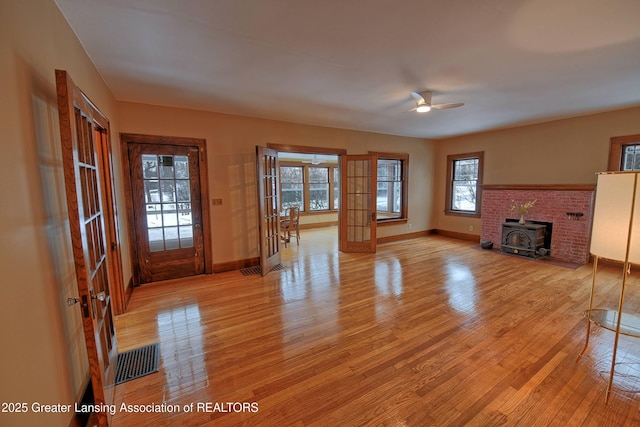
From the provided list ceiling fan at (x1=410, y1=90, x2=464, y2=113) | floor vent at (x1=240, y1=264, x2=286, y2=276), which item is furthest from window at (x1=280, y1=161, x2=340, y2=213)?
ceiling fan at (x1=410, y1=90, x2=464, y2=113)

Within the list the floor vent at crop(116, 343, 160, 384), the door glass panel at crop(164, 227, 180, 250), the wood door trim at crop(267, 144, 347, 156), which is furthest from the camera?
the wood door trim at crop(267, 144, 347, 156)

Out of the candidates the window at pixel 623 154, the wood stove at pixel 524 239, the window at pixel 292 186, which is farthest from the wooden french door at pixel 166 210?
the window at pixel 623 154

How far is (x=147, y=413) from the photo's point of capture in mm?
1792

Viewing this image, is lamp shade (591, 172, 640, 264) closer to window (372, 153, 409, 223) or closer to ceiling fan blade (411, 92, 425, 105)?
ceiling fan blade (411, 92, 425, 105)

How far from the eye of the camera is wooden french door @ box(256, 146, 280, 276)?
4254 millimetres

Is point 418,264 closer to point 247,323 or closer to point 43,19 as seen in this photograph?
point 247,323

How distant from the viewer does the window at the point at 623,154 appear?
14.6 ft

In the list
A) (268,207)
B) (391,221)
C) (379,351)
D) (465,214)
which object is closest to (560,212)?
(465,214)

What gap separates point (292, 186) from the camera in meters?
8.94

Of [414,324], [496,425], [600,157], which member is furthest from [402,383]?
[600,157]

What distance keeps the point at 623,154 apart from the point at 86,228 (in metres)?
7.31

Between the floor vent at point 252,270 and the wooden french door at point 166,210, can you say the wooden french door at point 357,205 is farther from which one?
the wooden french door at point 166,210

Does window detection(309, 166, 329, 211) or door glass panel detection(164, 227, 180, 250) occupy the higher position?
window detection(309, 166, 329, 211)

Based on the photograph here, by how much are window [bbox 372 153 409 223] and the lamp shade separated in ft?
15.8
